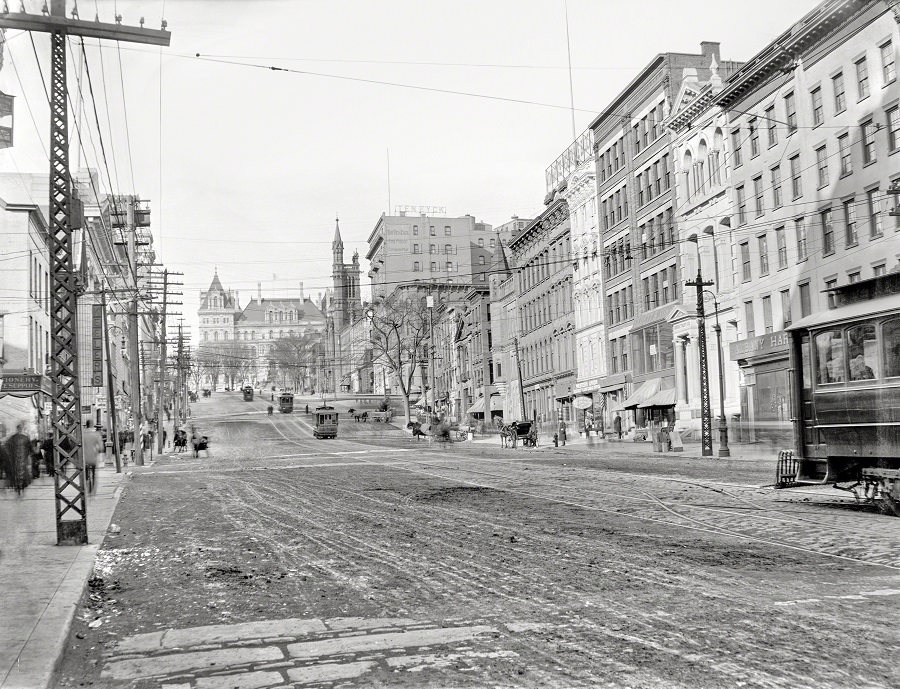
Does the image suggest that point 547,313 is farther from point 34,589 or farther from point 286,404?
point 34,589

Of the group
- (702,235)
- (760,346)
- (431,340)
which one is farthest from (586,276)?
(431,340)

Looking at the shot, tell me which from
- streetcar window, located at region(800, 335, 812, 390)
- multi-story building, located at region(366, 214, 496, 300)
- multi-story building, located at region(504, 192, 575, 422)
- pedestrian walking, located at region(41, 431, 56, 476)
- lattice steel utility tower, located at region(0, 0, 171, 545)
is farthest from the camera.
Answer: multi-story building, located at region(366, 214, 496, 300)

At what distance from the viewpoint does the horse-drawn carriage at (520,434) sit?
51781 millimetres

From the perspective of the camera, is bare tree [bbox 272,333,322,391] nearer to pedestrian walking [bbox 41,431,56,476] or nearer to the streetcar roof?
pedestrian walking [bbox 41,431,56,476]

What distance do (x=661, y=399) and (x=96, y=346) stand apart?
32.3m

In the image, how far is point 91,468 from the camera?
2412 cm

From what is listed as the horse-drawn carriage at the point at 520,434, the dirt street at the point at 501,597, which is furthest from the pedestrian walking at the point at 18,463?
the horse-drawn carriage at the point at 520,434

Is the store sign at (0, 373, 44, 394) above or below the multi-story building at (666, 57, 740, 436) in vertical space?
below

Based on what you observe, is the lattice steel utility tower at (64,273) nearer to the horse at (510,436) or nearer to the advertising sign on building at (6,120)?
the advertising sign on building at (6,120)

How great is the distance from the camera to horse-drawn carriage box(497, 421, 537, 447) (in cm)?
5178

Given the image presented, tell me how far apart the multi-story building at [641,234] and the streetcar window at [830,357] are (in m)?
33.1

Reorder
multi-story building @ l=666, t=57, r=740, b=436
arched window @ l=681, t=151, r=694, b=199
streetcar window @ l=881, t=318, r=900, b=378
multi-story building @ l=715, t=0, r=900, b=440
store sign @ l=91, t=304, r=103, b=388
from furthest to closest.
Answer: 1. store sign @ l=91, t=304, r=103, b=388
2. arched window @ l=681, t=151, r=694, b=199
3. multi-story building @ l=666, t=57, r=740, b=436
4. multi-story building @ l=715, t=0, r=900, b=440
5. streetcar window @ l=881, t=318, r=900, b=378

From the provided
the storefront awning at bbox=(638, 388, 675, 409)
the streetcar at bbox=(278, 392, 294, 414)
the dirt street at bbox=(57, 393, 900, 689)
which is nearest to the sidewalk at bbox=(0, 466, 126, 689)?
the dirt street at bbox=(57, 393, 900, 689)

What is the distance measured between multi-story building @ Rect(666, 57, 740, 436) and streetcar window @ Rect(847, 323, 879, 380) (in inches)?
1201
